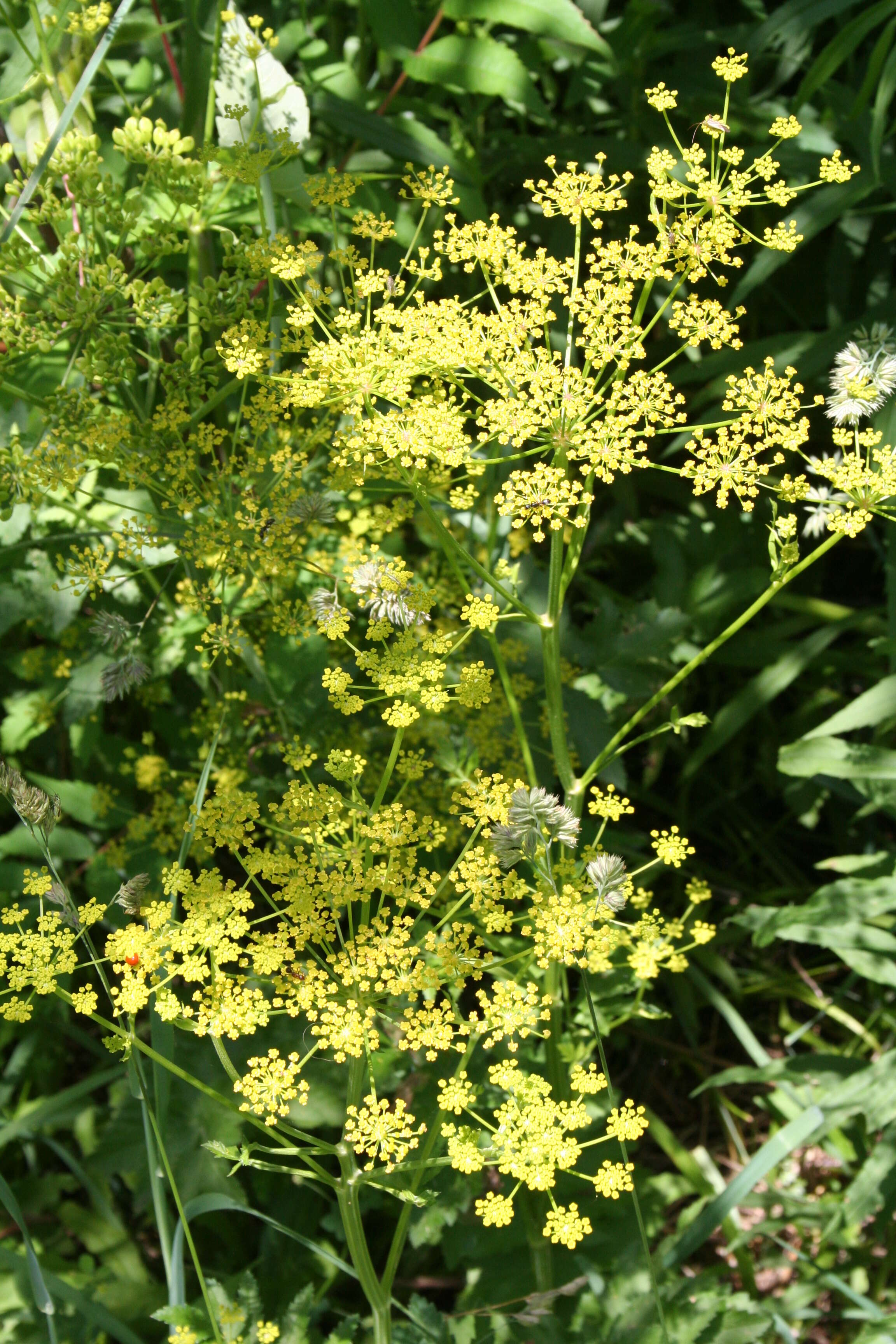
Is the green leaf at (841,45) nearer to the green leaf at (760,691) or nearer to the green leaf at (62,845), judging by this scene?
the green leaf at (760,691)

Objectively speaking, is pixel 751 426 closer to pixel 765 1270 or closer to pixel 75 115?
pixel 75 115

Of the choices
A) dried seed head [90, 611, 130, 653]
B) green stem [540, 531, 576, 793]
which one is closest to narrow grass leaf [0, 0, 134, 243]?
dried seed head [90, 611, 130, 653]

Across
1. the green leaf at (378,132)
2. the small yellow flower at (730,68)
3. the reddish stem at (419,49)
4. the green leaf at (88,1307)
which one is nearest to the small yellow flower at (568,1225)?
the green leaf at (88,1307)

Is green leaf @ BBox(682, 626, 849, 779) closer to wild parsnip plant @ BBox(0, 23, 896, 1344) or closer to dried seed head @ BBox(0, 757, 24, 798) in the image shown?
wild parsnip plant @ BBox(0, 23, 896, 1344)

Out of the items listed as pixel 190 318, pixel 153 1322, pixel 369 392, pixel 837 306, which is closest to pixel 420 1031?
pixel 369 392

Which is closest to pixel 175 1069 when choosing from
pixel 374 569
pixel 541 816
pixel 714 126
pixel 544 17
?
pixel 541 816

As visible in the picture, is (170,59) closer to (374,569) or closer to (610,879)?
(374,569)
